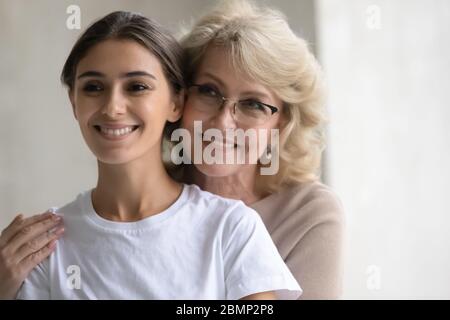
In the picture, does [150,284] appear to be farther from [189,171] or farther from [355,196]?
[355,196]

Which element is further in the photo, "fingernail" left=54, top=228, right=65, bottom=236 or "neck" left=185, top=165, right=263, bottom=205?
"neck" left=185, top=165, right=263, bottom=205

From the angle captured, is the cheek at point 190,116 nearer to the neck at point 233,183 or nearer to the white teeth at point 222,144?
the white teeth at point 222,144

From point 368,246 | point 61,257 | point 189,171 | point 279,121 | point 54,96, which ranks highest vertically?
point 54,96

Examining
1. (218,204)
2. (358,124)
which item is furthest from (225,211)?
(358,124)

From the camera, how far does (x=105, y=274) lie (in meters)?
1.04

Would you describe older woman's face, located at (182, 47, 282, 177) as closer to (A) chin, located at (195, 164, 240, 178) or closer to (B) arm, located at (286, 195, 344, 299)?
(A) chin, located at (195, 164, 240, 178)

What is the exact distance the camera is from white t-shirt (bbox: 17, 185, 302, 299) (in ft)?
3.39

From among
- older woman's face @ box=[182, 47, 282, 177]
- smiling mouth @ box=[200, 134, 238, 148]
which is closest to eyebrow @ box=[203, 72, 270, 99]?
older woman's face @ box=[182, 47, 282, 177]

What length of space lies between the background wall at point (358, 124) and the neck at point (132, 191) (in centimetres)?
96

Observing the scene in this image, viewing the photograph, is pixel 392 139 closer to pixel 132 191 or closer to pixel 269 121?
pixel 269 121

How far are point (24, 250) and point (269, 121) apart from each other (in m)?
0.56

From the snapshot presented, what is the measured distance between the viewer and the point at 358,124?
2100mm
